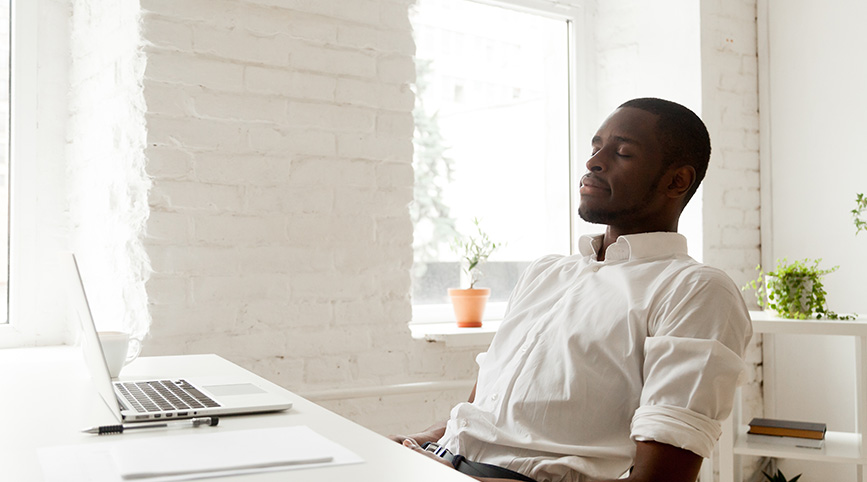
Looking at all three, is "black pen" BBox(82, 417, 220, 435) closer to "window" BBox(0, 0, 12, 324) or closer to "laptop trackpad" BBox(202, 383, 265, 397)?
"laptop trackpad" BBox(202, 383, 265, 397)

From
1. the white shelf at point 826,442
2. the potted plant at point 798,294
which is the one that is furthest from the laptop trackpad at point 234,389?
the potted plant at point 798,294

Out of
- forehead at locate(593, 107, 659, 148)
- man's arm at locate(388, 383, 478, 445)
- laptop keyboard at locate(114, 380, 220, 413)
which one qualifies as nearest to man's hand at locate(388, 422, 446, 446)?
man's arm at locate(388, 383, 478, 445)

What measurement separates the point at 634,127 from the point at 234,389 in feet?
2.83

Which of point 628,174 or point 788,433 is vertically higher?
point 628,174

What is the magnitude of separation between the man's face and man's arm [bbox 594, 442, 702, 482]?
18.8 inches

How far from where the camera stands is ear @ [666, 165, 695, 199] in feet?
4.95

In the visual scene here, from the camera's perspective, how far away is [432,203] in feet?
9.09

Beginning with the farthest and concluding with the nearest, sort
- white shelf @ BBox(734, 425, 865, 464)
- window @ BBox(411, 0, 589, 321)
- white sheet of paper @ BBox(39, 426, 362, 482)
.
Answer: window @ BBox(411, 0, 589, 321), white shelf @ BBox(734, 425, 865, 464), white sheet of paper @ BBox(39, 426, 362, 482)

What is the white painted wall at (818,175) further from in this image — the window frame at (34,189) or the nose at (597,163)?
the window frame at (34,189)

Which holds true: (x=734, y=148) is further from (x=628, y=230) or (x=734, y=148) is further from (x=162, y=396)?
(x=162, y=396)

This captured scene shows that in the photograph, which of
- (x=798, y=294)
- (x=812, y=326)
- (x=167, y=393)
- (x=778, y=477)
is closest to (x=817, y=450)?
(x=812, y=326)

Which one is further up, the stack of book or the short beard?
the short beard

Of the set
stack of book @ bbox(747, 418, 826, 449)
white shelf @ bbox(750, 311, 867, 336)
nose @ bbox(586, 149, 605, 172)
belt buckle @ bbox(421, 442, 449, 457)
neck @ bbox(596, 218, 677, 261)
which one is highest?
nose @ bbox(586, 149, 605, 172)

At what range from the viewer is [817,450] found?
7.75ft
